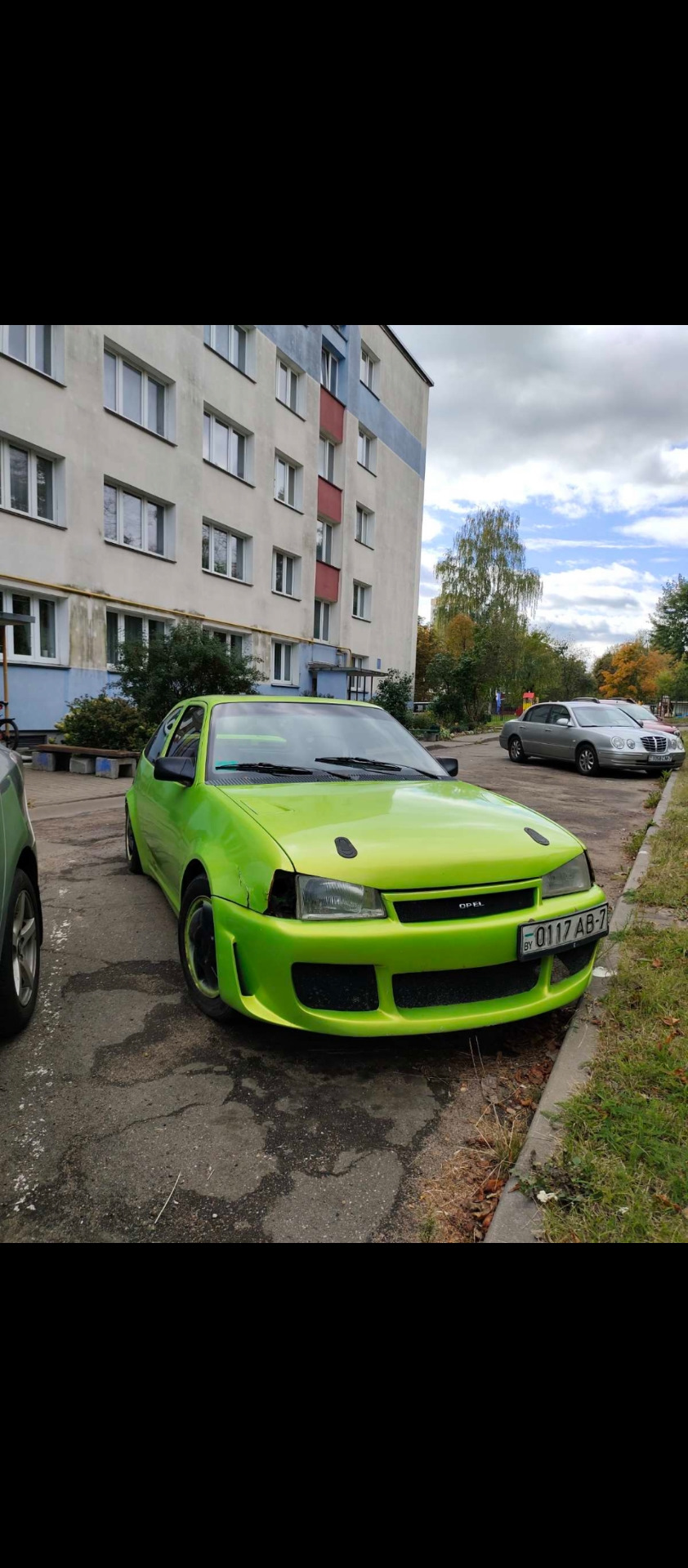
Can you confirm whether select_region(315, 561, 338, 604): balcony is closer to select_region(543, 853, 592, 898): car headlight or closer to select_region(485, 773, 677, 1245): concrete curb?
select_region(485, 773, 677, 1245): concrete curb

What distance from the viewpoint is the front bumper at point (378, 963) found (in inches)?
102

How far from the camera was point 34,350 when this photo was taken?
44.7ft

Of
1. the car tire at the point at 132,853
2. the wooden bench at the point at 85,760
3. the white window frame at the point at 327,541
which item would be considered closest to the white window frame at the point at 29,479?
the wooden bench at the point at 85,760

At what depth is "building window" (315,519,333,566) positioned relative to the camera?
980 inches

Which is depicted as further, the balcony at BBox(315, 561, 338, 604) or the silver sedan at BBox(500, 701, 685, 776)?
the balcony at BBox(315, 561, 338, 604)

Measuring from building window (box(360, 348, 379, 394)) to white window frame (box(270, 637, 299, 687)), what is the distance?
1043 centimetres

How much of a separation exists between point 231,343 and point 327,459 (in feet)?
21.2

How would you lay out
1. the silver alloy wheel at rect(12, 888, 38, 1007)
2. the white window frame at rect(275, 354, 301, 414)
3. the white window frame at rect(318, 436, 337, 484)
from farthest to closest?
1. the white window frame at rect(318, 436, 337, 484)
2. the white window frame at rect(275, 354, 301, 414)
3. the silver alloy wheel at rect(12, 888, 38, 1007)

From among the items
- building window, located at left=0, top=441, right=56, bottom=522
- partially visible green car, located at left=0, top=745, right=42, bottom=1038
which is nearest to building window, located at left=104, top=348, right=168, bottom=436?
building window, located at left=0, top=441, right=56, bottom=522

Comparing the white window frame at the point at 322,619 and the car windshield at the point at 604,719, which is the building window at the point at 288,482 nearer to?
the white window frame at the point at 322,619

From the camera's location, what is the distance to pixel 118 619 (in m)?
16.1
